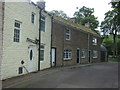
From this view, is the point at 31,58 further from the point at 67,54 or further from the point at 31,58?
the point at 67,54

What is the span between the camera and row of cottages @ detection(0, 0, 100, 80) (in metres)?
10.1

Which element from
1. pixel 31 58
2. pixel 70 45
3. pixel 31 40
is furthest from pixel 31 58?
pixel 70 45

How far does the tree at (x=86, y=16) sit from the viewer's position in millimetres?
49875

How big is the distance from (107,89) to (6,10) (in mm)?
7826

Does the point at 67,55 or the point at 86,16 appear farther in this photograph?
the point at 86,16

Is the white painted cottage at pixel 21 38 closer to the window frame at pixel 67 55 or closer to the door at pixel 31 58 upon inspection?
the door at pixel 31 58

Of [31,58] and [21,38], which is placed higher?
[21,38]

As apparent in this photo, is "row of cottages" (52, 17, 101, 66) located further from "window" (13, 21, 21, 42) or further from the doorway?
"window" (13, 21, 21, 42)

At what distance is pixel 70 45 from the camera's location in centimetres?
2153

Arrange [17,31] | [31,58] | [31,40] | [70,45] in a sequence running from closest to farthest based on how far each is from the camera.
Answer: [17,31]
[31,40]
[31,58]
[70,45]

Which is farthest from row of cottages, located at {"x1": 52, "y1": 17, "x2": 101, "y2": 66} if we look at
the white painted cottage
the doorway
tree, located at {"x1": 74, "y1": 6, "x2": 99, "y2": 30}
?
tree, located at {"x1": 74, "y1": 6, "x2": 99, "y2": 30}

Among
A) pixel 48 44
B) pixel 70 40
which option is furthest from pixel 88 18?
Answer: pixel 48 44

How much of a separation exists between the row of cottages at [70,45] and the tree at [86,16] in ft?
68.5

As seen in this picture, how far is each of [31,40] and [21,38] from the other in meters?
1.51
